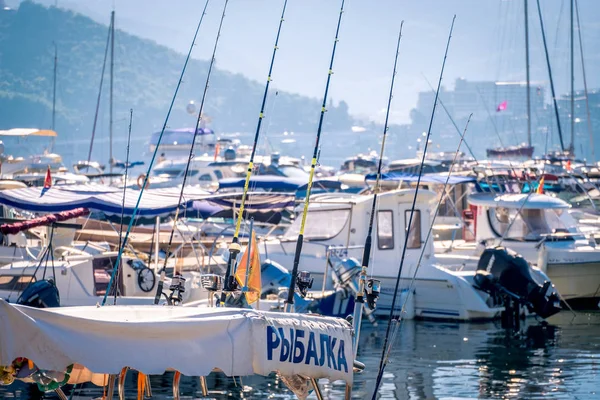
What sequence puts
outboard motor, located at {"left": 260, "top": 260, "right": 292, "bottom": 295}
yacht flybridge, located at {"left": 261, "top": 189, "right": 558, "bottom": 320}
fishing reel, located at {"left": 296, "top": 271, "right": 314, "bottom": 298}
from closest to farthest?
fishing reel, located at {"left": 296, "top": 271, "right": 314, "bottom": 298}
outboard motor, located at {"left": 260, "top": 260, "right": 292, "bottom": 295}
yacht flybridge, located at {"left": 261, "top": 189, "right": 558, "bottom": 320}

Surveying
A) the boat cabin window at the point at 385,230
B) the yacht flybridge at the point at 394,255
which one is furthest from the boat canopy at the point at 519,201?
the boat cabin window at the point at 385,230

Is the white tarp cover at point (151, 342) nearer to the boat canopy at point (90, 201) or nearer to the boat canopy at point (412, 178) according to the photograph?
the boat canopy at point (90, 201)

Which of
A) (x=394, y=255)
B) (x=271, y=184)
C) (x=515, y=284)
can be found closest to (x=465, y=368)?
(x=515, y=284)

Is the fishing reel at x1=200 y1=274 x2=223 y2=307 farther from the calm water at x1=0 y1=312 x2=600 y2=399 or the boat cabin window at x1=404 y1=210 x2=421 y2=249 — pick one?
the boat cabin window at x1=404 y1=210 x2=421 y2=249

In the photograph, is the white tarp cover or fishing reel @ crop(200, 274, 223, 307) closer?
the white tarp cover

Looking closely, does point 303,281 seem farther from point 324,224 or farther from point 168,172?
point 168,172

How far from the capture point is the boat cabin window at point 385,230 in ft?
71.8

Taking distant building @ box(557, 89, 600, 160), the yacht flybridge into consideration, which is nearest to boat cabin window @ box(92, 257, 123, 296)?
the yacht flybridge

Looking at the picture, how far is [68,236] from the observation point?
20016 mm

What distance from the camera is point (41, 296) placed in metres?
14.6

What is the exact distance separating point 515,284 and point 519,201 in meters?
4.23

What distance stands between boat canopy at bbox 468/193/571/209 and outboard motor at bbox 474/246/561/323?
3310 millimetres

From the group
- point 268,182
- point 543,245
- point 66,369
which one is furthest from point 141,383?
point 268,182

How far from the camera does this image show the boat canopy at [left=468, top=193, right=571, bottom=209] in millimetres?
24266
